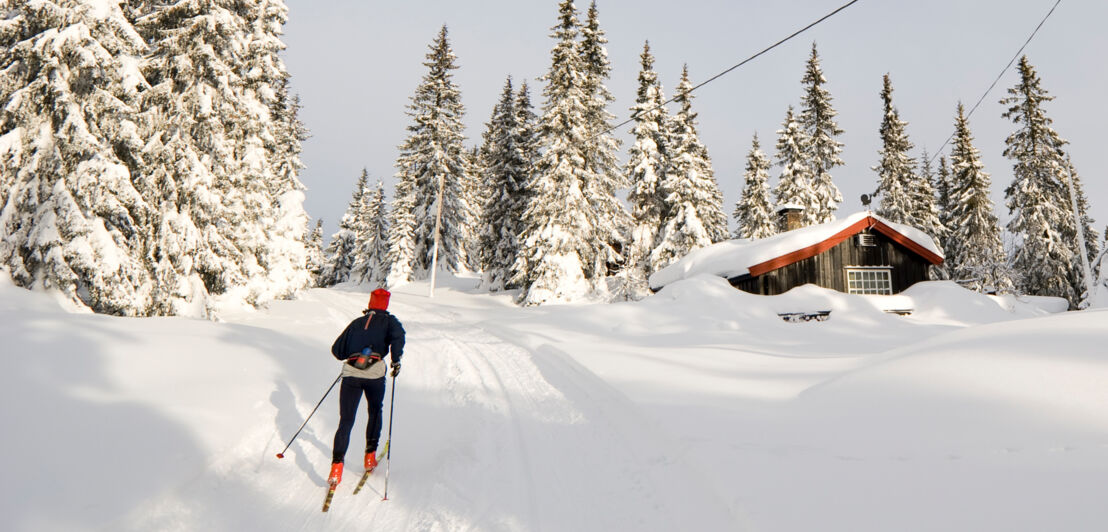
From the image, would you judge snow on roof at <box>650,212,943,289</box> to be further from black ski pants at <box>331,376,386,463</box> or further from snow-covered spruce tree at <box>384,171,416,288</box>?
snow-covered spruce tree at <box>384,171,416,288</box>

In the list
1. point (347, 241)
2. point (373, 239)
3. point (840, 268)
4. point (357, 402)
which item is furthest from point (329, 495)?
point (347, 241)

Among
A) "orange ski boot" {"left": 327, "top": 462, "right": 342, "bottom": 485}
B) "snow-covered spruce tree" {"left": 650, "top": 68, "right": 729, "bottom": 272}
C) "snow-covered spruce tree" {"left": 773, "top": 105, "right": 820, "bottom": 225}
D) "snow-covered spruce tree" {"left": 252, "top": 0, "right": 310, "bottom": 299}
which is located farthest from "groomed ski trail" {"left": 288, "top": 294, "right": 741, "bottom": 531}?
"snow-covered spruce tree" {"left": 773, "top": 105, "right": 820, "bottom": 225}

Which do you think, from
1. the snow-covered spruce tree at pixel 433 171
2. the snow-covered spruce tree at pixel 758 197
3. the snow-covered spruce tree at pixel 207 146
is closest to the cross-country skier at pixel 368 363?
the snow-covered spruce tree at pixel 207 146

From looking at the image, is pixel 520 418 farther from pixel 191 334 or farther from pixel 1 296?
pixel 1 296

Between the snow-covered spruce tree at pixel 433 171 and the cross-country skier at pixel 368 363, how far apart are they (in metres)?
29.6

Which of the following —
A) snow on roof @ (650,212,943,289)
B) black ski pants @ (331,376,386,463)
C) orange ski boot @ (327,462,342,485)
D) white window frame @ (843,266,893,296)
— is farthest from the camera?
white window frame @ (843,266,893,296)

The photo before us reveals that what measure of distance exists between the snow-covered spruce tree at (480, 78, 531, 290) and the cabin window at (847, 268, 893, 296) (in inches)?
728

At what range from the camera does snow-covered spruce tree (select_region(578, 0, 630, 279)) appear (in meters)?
26.8

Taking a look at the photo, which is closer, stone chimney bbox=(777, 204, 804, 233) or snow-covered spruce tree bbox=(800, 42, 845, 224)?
stone chimney bbox=(777, 204, 804, 233)

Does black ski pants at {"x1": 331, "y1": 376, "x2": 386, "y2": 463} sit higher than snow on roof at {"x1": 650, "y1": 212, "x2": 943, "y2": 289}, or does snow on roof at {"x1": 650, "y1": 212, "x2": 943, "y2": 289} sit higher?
snow on roof at {"x1": 650, "y1": 212, "x2": 943, "y2": 289}

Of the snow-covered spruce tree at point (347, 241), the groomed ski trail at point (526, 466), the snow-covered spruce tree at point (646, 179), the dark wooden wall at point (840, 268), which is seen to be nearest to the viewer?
the groomed ski trail at point (526, 466)

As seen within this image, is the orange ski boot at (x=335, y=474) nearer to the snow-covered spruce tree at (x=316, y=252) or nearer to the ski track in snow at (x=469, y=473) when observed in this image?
the ski track in snow at (x=469, y=473)

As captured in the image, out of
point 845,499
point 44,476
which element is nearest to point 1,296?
point 44,476

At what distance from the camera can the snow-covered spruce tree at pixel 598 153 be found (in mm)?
26797
